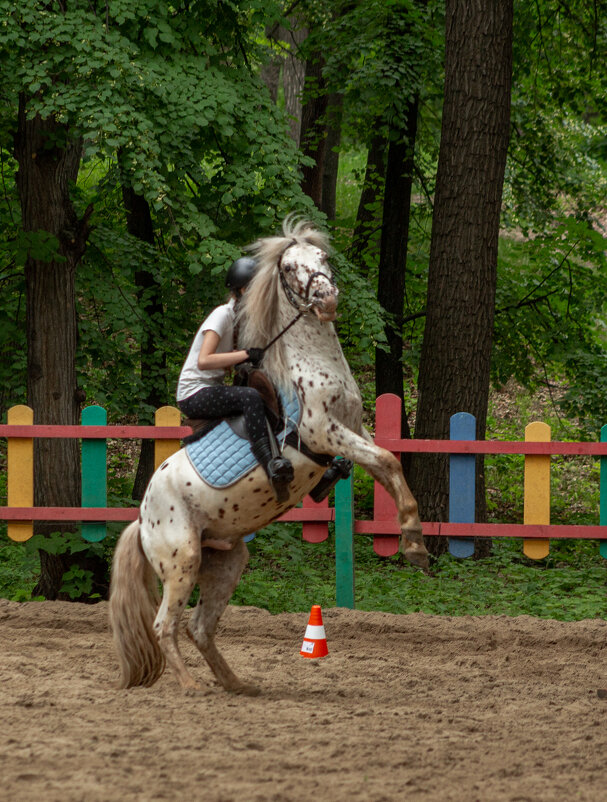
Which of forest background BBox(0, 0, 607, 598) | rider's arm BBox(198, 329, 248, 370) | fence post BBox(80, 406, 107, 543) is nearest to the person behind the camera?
rider's arm BBox(198, 329, 248, 370)

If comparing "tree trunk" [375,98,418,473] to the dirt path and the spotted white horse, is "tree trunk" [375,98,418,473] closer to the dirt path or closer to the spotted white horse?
the dirt path

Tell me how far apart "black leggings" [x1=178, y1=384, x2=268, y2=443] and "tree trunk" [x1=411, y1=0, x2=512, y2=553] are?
4230 millimetres

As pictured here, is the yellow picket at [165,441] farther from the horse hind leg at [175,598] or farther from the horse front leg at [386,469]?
the horse front leg at [386,469]

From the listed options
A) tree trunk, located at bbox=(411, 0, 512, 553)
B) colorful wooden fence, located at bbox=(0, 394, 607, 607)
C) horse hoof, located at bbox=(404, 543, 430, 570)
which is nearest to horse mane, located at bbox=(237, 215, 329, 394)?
horse hoof, located at bbox=(404, 543, 430, 570)

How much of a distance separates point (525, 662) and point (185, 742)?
2.85 meters

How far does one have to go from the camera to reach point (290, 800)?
10.5ft

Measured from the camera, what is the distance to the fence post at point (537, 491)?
7531 millimetres

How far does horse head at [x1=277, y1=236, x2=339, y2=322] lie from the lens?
475cm

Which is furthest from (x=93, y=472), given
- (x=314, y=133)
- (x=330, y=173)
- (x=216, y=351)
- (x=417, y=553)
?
(x=330, y=173)

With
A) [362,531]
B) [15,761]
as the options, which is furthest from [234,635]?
[15,761]

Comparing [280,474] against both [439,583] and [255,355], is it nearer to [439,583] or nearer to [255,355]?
[255,355]

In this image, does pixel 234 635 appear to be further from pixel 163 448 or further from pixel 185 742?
pixel 185 742

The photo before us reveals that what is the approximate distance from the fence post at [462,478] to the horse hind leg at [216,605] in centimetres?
267

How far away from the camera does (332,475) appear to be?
16.7 ft
